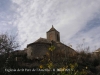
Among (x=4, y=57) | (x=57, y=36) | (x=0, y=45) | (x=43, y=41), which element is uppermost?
(x=57, y=36)

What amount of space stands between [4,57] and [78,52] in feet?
54.0

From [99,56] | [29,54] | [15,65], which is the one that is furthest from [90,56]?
[15,65]

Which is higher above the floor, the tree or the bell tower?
the bell tower

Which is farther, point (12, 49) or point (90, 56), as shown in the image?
point (90, 56)

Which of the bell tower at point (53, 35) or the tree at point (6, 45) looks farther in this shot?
the bell tower at point (53, 35)

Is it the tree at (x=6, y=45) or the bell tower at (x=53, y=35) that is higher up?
the bell tower at (x=53, y=35)

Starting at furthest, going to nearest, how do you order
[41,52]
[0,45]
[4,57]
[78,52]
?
[41,52]
[78,52]
[0,45]
[4,57]

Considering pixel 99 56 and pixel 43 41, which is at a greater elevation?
pixel 43 41

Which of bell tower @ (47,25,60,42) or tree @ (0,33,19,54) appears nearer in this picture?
tree @ (0,33,19,54)

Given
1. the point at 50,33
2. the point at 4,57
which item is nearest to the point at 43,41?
the point at 50,33

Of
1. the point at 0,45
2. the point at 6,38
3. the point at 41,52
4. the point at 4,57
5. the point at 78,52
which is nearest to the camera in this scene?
the point at 4,57

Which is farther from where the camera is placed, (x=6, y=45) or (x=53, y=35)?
(x=53, y=35)

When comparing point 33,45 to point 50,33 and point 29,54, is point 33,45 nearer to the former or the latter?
point 29,54

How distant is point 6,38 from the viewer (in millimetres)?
21594
